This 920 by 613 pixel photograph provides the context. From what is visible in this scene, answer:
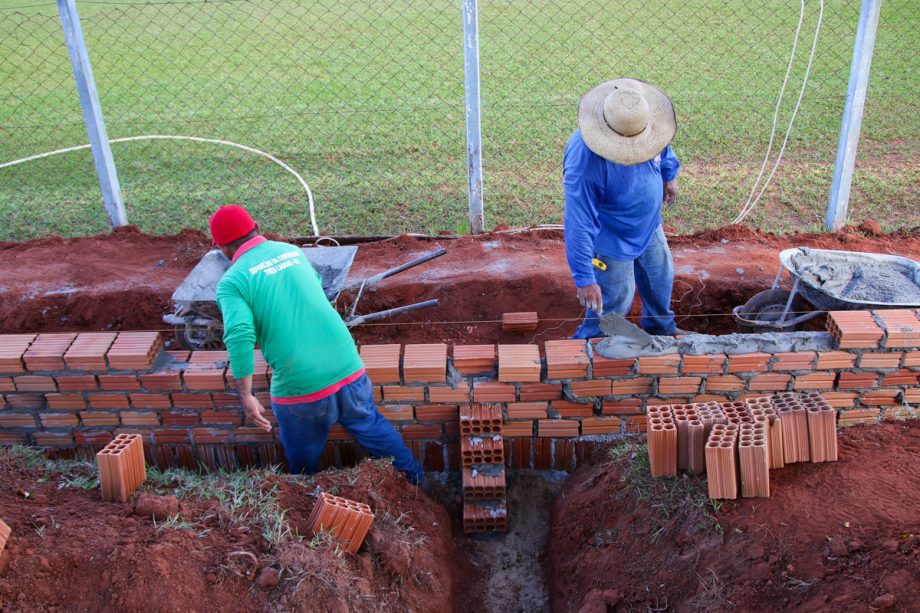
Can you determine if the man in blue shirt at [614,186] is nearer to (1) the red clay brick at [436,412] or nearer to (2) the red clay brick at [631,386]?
(2) the red clay brick at [631,386]

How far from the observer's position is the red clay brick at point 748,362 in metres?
4.38

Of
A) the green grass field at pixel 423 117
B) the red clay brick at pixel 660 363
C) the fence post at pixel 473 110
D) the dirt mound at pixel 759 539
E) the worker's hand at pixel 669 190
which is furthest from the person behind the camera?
the green grass field at pixel 423 117

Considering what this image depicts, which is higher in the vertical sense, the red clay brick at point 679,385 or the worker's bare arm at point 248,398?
the worker's bare arm at point 248,398

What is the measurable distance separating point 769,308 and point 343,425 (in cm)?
325

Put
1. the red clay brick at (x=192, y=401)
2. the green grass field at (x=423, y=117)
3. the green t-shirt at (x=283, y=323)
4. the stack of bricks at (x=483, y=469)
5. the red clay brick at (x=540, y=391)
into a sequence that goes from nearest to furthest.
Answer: the green t-shirt at (x=283, y=323) < the stack of bricks at (x=483, y=469) < the red clay brick at (x=540, y=391) < the red clay brick at (x=192, y=401) < the green grass field at (x=423, y=117)

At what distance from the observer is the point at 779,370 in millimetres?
4441

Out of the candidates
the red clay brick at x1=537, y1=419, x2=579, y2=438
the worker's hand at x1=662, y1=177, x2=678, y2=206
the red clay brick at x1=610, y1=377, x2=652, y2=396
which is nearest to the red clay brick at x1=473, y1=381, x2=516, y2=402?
the red clay brick at x1=537, y1=419, x2=579, y2=438

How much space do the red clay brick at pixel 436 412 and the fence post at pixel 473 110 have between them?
9.73 ft

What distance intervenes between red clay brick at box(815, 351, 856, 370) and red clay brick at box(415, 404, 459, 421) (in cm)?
216

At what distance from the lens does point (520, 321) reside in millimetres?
5680

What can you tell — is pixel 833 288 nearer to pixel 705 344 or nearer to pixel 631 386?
pixel 705 344

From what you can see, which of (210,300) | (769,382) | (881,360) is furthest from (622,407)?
(210,300)

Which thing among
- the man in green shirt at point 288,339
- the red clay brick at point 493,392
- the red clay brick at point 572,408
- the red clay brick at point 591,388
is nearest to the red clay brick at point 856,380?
the red clay brick at point 591,388

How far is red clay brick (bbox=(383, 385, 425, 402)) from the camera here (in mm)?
4488
